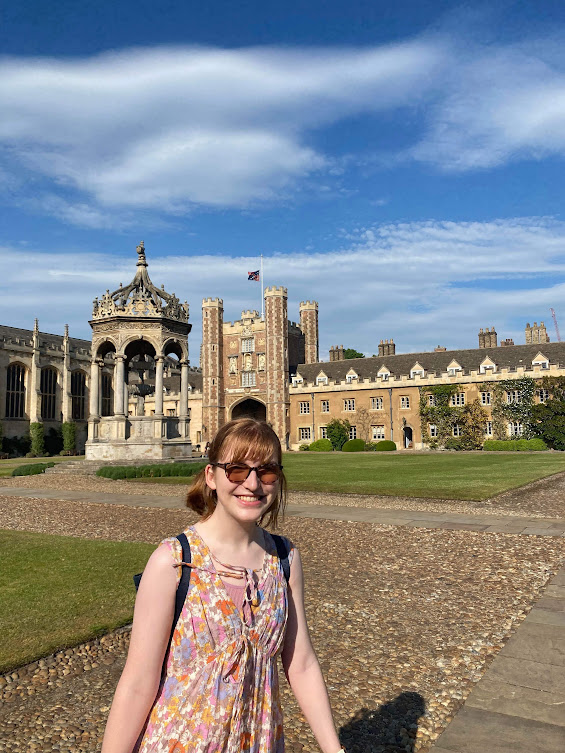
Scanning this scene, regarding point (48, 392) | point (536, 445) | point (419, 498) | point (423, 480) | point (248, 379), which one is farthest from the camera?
point (48, 392)

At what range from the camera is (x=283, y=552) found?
238cm

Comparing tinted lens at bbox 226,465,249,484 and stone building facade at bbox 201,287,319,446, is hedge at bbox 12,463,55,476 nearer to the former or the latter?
tinted lens at bbox 226,465,249,484

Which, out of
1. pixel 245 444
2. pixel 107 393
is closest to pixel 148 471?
pixel 245 444

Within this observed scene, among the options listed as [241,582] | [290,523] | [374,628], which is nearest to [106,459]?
[290,523]

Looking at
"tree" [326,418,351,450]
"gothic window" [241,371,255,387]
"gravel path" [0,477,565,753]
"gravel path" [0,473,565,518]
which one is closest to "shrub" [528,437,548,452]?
"tree" [326,418,351,450]

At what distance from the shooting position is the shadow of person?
3.60 m

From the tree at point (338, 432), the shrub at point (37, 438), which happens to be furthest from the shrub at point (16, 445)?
the tree at point (338, 432)

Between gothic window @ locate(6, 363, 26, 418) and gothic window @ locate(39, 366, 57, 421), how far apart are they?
2.11 m

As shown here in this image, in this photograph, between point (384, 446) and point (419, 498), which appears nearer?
point (419, 498)

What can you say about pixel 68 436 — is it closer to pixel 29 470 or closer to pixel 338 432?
pixel 338 432

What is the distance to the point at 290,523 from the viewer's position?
1166 centimetres

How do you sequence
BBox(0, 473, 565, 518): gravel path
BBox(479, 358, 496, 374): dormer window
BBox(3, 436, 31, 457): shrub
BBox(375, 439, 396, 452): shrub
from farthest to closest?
1. BBox(3, 436, 31, 457): shrub
2. BBox(375, 439, 396, 452): shrub
3. BBox(479, 358, 496, 374): dormer window
4. BBox(0, 473, 565, 518): gravel path

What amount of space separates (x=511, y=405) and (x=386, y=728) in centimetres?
4320

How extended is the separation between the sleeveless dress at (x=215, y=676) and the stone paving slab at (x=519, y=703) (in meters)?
1.90
